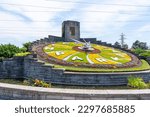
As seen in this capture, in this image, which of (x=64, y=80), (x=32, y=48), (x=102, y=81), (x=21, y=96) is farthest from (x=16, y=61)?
(x=21, y=96)

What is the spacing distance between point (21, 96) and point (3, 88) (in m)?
1.01

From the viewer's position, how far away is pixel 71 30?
26688 mm

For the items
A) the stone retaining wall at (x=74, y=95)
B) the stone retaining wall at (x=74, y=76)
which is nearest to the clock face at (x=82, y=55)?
the stone retaining wall at (x=74, y=76)

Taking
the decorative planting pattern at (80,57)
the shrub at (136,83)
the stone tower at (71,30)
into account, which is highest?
the stone tower at (71,30)

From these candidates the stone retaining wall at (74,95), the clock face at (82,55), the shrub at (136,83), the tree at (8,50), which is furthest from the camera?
the tree at (8,50)

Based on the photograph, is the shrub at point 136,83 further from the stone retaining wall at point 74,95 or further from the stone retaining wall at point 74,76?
the stone retaining wall at point 74,95

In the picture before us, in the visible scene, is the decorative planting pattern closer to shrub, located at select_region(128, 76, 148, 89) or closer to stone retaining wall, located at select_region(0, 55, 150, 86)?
stone retaining wall, located at select_region(0, 55, 150, 86)

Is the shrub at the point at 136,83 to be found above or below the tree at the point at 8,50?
below

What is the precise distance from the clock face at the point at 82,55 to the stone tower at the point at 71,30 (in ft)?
11.8

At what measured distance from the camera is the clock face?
18609 mm

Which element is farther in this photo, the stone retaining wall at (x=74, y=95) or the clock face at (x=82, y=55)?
the clock face at (x=82, y=55)

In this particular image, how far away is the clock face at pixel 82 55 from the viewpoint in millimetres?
18609

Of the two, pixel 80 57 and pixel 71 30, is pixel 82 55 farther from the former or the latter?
pixel 71 30

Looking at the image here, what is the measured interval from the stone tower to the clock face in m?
3.61
